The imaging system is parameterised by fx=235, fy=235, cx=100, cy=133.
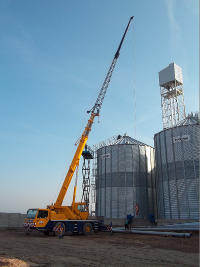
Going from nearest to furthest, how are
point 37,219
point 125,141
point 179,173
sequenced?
1. point 37,219
2. point 179,173
3. point 125,141

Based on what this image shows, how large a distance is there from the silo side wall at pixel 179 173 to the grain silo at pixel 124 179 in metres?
4.10

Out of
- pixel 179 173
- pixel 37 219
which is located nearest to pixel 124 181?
pixel 179 173

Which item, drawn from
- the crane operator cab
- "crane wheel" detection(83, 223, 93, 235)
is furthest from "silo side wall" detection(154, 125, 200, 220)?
the crane operator cab

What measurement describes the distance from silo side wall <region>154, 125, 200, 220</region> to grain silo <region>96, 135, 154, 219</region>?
4096 millimetres

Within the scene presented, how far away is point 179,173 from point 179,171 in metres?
0.25

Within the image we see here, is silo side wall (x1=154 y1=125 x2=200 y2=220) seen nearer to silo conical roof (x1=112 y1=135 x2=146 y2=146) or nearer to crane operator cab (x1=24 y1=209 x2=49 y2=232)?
silo conical roof (x1=112 y1=135 x2=146 y2=146)

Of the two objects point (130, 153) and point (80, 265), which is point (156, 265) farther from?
point (130, 153)

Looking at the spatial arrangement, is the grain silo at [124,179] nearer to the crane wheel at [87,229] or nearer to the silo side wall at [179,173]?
the silo side wall at [179,173]

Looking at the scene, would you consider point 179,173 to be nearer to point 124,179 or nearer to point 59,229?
point 124,179

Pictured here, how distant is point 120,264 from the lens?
10227 millimetres

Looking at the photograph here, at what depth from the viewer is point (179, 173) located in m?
29.0

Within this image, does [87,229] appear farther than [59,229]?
Yes

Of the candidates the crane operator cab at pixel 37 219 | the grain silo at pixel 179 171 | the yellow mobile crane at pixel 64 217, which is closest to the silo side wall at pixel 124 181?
the grain silo at pixel 179 171

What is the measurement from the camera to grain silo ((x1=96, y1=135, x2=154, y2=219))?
34.3 meters
